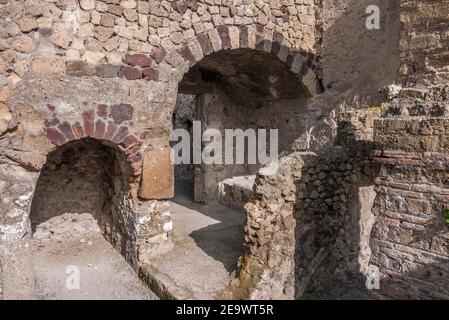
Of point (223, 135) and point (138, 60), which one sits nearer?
point (138, 60)

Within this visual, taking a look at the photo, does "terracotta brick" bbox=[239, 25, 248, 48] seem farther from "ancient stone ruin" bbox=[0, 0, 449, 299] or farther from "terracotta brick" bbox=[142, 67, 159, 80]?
"terracotta brick" bbox=[142, 67, 159, 80]

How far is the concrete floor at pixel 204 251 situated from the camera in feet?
12.4

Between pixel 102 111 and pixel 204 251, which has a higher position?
pixel 102 111

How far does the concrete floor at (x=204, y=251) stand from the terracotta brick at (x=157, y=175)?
2.51 ft

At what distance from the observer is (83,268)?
446 cm

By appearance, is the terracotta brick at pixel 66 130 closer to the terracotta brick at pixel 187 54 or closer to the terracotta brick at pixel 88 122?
the terracotta brick at pixel 88 122

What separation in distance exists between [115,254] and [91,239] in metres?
0.55

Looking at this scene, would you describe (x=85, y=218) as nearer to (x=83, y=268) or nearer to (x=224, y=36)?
(x=83, y=268)

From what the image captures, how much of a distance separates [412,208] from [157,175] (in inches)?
114

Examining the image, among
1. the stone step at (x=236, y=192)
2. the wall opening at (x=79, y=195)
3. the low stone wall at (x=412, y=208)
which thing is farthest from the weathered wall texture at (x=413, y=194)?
the stone step at (x=236, y=192)

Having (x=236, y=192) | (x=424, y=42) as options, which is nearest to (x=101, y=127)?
(x=424, y=42)

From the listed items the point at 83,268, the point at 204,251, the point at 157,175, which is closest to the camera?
the point at 157,175

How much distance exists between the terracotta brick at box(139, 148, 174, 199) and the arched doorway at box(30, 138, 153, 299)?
0.76ft

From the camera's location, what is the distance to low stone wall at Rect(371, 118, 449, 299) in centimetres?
203
